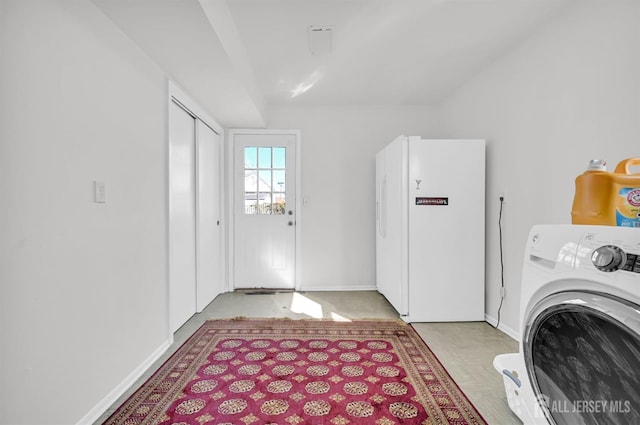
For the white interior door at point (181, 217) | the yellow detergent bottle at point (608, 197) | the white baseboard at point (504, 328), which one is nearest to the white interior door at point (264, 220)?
the white interior door at point (181, 217)

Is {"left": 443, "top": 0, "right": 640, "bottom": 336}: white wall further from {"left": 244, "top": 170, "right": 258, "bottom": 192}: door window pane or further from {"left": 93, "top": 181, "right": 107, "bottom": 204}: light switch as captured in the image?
{"left": 93, "top": 181, "right": 107, "bottom": 204}: light switch

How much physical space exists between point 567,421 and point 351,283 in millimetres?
3059

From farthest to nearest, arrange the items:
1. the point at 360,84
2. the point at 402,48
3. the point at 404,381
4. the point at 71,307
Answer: the point at 360,84
the point at 402,48
the point at 404,381
the point at 71,307

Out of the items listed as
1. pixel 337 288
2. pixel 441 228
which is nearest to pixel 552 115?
pixel 441 228

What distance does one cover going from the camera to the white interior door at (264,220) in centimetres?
403

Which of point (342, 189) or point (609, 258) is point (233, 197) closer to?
point (342, 189)

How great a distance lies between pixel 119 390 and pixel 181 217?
1.39 m

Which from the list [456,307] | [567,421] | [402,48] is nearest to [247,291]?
[456,307]

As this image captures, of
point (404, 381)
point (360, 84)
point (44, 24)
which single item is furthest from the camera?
A: point (360, 84)

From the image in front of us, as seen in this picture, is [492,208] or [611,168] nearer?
[611,168]

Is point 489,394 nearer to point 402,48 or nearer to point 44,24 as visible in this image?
point 402,48

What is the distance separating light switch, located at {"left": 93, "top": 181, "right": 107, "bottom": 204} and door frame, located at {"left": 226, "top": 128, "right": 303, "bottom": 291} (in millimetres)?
2304

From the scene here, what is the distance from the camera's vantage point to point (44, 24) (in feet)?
4.29

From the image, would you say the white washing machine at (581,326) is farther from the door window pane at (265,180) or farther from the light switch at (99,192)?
the door window pane at (265,180)
